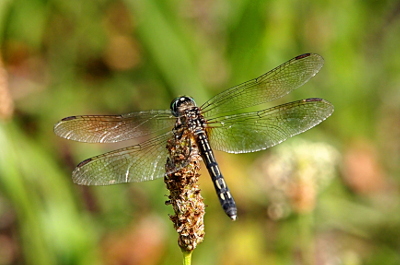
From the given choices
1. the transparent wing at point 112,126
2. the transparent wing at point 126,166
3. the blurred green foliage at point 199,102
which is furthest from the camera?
the blurred green foliage at point 199,102

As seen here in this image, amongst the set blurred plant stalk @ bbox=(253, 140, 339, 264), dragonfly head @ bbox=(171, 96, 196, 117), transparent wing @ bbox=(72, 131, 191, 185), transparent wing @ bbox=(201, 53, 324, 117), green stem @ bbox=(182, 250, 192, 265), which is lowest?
green stem @ bbox=(182, 250, 192, 265)

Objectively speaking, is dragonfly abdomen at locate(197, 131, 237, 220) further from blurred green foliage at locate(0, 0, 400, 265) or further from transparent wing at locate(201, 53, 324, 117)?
blurred green foliage at locate(0, 0, 400, 265)

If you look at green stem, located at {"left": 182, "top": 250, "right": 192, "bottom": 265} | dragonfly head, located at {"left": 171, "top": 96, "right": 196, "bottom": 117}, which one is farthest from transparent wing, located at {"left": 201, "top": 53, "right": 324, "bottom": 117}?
green stem, located at {"left": 182, "top": 250, "right": 192, "bottom": 265}

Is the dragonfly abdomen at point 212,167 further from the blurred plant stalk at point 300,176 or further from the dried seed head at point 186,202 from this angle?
the dried seed head at point 186,202

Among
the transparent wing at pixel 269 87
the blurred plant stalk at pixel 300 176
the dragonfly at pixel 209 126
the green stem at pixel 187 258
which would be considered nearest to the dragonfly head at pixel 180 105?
the dragonfly at pixel 209 126

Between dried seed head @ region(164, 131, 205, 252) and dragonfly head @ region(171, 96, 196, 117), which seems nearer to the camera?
dried seed head @ region(164, 131, 205, 252)

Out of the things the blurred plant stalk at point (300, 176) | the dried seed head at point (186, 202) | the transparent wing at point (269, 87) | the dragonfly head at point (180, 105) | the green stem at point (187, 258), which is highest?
the transparent wing at point (269, 87)

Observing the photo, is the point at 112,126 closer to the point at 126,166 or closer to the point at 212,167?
the point at 126,166
